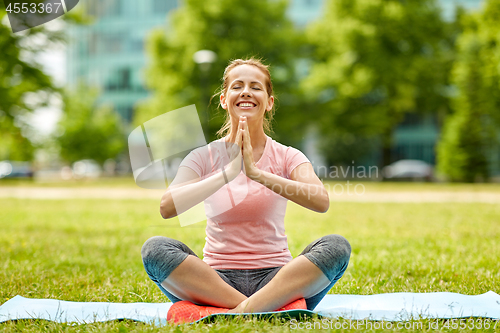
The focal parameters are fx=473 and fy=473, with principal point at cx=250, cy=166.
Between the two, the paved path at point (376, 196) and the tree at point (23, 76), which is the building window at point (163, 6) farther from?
the paved path at point (376, 196)

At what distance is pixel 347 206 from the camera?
1298cm

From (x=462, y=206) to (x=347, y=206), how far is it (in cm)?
296

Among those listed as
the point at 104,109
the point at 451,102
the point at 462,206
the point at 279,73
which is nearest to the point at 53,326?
the point at 462,206

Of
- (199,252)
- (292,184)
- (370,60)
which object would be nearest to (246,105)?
(292,184)

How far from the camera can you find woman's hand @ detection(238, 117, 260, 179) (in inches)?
108

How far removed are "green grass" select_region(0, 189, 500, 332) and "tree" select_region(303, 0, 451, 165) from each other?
15.9 m

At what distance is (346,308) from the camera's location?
3326 mm

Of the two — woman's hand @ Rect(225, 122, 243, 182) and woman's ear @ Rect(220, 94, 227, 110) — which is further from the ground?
woman's ear @ Rect(220, 94, 227, 110)

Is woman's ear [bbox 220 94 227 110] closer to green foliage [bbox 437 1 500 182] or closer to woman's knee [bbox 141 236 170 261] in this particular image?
woman's knee [bbox 141 236 170 261]

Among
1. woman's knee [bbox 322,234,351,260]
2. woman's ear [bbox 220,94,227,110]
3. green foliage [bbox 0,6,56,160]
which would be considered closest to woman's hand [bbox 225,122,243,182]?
woman's ear [bbox 220,94,227,110]

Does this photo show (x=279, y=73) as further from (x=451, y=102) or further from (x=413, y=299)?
(x=413, y=299)

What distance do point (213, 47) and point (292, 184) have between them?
21.5m

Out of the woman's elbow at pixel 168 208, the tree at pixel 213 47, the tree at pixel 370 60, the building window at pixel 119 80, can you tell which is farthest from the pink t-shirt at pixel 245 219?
the building window at pixel 119 80

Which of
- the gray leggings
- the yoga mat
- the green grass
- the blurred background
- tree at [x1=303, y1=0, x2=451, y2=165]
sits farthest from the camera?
tree at [x1=303, y1=0, x2=451, y2=165]
